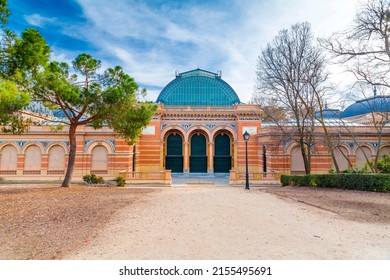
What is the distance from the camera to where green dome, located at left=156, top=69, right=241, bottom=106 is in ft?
85.3

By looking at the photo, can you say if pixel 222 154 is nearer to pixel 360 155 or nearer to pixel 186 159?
pixel 186 159

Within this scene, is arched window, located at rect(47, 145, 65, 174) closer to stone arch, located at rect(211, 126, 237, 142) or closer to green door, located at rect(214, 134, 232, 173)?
stone arch, located at rect(211, 126, 237, 142)

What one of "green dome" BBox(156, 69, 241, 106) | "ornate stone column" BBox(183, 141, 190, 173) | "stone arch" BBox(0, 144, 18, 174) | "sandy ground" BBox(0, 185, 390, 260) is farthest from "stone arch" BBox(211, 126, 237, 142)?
"stone arch" BBox(0, 144, 18, 174)

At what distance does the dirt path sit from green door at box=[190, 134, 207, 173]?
1683cm

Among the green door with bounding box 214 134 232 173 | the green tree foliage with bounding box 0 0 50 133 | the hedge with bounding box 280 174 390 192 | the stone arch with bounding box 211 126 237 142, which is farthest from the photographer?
the green door with bounding box 214 134 232 173

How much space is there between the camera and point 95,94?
11.4m

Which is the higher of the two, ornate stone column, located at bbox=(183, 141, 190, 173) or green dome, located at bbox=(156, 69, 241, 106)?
green dome, located at bbox=(156, 69, 241, 106)

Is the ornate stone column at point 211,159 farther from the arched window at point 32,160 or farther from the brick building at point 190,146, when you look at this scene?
the arched window at point 32,160

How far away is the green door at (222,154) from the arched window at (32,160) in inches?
693

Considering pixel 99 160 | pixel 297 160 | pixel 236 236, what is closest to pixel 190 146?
pixel 99 160

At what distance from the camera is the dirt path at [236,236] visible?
3.76 meters

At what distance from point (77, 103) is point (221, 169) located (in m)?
16.5

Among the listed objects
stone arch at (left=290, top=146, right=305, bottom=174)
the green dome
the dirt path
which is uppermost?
the green dome

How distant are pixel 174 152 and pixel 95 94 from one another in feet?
44.4
